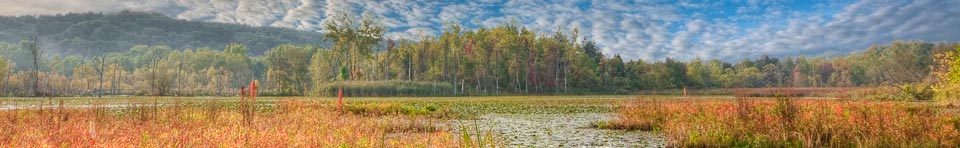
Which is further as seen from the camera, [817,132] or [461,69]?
[461,69]

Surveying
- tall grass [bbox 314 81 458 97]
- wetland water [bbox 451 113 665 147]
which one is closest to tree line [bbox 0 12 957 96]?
tall grass [bbox 314 81 458 97]

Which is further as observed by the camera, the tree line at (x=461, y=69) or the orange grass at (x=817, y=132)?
the tree line at (x=461, y=69)

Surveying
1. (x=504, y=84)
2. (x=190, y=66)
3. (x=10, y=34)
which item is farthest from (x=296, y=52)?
(x=10, y=34)

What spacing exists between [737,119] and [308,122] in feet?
29.1

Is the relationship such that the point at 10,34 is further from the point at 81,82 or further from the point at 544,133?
the point at 544,133

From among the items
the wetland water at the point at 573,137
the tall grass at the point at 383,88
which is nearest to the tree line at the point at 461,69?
the tall grass at the point at 383,88

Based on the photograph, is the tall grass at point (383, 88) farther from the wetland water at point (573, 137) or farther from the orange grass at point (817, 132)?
the orange grass at point (817, 132)

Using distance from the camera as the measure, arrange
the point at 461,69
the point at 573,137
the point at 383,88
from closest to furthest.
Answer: the point at 573,137
the point at 383,88
the point at 461,69

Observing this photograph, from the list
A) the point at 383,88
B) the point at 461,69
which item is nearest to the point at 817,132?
the point at 383,88

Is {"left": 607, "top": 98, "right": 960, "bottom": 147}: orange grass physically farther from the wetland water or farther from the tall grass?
the tall grass

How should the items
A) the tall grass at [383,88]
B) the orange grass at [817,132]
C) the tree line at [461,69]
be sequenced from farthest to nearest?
the tree line at [461,69], the tall grass at [383,88], the orange grass at [817,132]

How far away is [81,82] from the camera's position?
3150 inches

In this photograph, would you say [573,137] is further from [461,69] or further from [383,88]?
[461,69]

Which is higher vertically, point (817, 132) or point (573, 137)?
point (817, 132)
